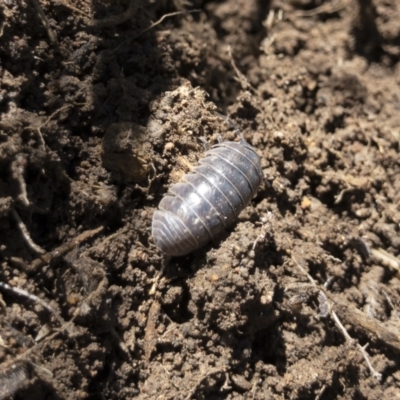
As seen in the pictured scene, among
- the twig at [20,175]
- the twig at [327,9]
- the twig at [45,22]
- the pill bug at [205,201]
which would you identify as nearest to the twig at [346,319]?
A: the pill bug at [205,201]

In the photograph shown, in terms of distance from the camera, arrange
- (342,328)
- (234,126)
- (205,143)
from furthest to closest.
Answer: (234,126) → (205,143) → (342,328)

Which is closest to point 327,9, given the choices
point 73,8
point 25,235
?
point 73,8

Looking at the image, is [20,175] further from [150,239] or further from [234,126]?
[234,126]

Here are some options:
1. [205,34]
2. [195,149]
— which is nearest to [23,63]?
[195,149]

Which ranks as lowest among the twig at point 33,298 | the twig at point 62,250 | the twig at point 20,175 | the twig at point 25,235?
the twig at point 33,298

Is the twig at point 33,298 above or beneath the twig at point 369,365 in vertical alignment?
above

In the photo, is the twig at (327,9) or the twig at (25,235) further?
the twig at (327,9)

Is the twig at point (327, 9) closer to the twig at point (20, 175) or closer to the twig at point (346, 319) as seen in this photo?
the twig at point (346, 319)

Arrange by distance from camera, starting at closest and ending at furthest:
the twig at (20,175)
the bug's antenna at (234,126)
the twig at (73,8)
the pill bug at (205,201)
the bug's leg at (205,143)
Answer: the twig at (20,175), the pill bug at (205,201), the twig at (73,8), the bug's leg at (205,143), the bug's antenna at (234,126)
